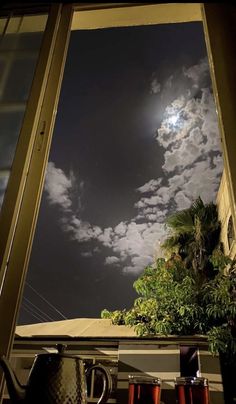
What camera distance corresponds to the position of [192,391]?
34.5 inches

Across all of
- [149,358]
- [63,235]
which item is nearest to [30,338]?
[149,358]

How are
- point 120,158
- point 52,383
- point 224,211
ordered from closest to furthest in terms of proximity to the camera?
point 52,383, point 224,211, point 120,158

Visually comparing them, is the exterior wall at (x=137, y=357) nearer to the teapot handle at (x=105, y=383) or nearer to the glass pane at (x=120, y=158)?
the glass pane at (x=120, y=158)

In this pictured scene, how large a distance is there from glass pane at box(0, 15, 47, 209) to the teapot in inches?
26.4

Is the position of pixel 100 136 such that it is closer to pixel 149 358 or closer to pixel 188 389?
pixel 149 358

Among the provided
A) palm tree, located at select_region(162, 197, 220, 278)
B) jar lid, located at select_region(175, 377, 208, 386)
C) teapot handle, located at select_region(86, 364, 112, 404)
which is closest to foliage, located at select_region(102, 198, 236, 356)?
palm tree, located at select_region(162, 197, 220, 278)

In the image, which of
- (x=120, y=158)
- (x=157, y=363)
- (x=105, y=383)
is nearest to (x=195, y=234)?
(x=157, y=363)

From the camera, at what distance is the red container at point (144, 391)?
34.8 inches

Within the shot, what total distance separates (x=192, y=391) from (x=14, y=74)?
4.79 ft

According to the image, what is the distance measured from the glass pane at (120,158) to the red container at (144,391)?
224 centimetres

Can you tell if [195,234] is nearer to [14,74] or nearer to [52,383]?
[14,74]

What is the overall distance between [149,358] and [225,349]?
1.34 m

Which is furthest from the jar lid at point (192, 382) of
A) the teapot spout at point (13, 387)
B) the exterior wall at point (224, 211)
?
the exterior wall at point (224, 211)

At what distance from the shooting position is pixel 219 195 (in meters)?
7.14
